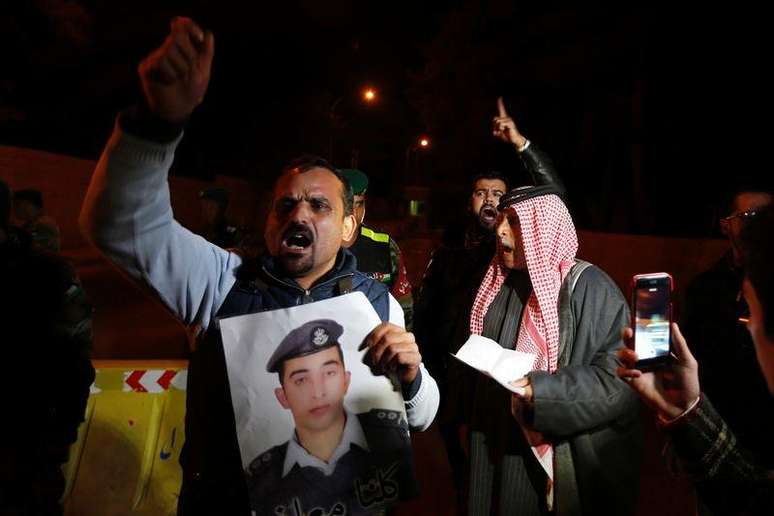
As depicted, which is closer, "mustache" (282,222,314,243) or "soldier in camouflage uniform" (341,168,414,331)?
"mustache" (282,222,314,243)

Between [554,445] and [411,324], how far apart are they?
183cm

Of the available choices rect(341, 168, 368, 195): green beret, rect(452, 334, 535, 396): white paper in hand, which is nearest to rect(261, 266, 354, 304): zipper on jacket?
rect(452, 334, 535, 396): white paper in hand

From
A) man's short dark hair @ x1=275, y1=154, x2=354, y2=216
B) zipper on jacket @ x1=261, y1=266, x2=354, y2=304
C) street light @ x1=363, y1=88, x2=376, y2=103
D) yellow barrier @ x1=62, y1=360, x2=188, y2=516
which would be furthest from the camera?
street light @ x1=363, y1=88, x2=376, y2=103

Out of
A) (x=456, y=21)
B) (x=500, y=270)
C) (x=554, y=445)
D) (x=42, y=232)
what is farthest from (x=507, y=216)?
(x=456, y=21)

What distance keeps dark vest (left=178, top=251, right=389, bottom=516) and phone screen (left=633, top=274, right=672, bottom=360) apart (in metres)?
0.99

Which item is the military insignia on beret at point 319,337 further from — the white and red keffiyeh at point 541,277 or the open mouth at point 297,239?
the white and red keffiyeh at point 541,277

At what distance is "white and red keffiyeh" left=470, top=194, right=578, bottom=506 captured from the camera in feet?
8.63

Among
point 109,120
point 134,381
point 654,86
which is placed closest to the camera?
point 134,381

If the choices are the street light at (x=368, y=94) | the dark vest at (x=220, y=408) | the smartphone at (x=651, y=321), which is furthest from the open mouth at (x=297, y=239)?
the street light at (x=368, y=94)

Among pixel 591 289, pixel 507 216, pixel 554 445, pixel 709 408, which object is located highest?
pixel 507 216

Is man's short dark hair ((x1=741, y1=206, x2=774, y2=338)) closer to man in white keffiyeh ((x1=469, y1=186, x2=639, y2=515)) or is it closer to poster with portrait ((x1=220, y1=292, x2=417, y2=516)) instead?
poster with portrait ((x1=220, y1=292, x2=417, y2=516))

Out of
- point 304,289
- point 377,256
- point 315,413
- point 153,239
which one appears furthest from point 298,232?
point 377,256

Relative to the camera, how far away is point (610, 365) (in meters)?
2.50

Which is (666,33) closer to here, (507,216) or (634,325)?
(507,216)
